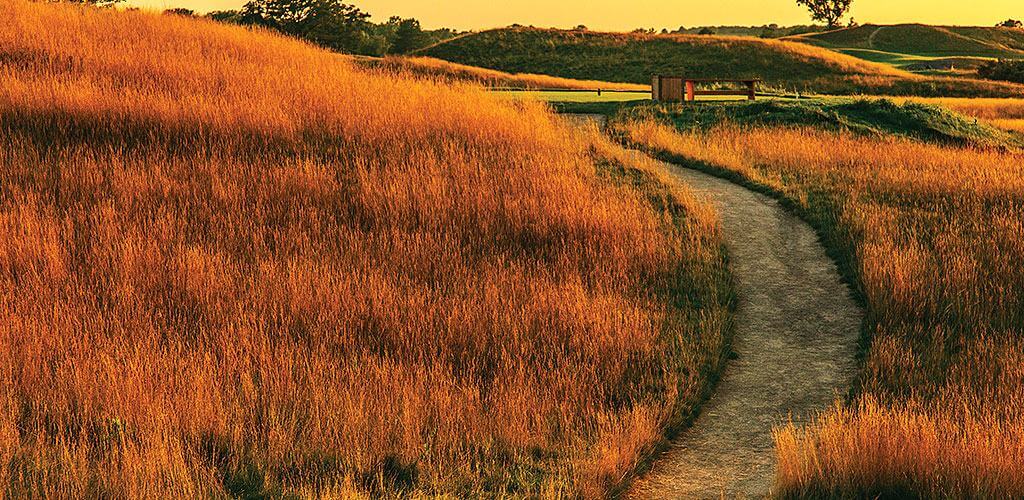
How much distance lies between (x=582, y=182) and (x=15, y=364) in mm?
7395

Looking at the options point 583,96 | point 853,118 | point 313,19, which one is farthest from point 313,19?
point 853,118

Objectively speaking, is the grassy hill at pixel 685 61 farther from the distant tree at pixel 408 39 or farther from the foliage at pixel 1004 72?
the distant tree at pixel 408 39

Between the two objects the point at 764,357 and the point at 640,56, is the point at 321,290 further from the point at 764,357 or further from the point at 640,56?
the point at 640,56

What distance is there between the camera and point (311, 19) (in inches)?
2426

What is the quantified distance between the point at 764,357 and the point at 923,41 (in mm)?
90319

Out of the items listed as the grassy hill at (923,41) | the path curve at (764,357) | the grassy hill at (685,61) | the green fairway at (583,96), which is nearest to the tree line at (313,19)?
the grassy hill at (685,61)

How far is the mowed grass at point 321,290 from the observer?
18.4 ft

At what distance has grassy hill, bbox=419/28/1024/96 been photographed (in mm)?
44594

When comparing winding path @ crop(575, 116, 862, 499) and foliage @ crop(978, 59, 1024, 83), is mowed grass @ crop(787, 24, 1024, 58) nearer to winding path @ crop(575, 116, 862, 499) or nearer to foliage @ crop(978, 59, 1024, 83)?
foliage @ crop(978, 59, 1024, 83)

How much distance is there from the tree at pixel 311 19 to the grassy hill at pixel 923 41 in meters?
40.7

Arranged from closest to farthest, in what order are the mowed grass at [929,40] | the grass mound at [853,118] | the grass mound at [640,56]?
the grass mound at [853,118] < the grass mound at [640,56] < the mowed grass at [929,40]

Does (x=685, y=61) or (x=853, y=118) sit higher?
(x=685, y=61)

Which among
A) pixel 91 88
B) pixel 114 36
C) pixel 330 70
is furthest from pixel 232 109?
pixel 114 36

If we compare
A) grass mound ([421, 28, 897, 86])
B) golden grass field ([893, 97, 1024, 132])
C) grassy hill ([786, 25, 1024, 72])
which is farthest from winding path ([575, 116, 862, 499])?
grassy hill ([786, 25, 1024, 72])
